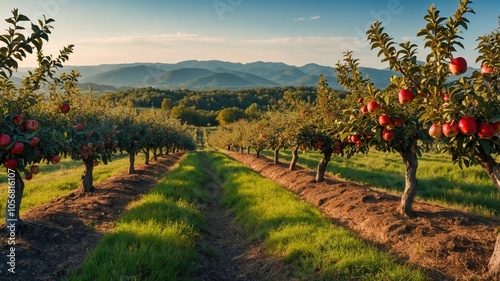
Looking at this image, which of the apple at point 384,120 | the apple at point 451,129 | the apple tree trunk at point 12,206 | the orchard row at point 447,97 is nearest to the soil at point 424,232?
the orchard row at point 447,97

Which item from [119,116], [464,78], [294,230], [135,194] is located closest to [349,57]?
[294,230]

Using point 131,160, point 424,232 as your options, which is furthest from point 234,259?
point 131,160

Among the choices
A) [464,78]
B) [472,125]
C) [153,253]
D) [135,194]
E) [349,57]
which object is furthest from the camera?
[135,194]

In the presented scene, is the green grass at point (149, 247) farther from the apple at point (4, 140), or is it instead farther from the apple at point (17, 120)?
the apple at point (17, 120)

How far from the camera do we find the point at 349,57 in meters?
9.96

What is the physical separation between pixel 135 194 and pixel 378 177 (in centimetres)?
1313

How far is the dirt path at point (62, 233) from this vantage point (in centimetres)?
646

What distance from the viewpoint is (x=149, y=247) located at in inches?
261

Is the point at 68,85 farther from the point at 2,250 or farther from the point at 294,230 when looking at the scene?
the point at 294,230

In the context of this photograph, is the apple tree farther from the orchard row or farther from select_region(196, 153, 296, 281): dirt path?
the orchard row

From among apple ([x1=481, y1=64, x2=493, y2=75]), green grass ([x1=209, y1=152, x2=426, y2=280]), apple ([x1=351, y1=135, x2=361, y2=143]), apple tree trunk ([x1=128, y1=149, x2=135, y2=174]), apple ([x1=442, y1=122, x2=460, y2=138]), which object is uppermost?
apple ([x1=481, y1=64, x2=493, y2=75])

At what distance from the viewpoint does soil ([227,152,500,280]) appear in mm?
6422

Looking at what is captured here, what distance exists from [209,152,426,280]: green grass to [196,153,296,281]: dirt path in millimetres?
294

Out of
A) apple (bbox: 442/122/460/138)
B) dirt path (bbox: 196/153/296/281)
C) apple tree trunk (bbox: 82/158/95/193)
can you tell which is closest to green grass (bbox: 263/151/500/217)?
dirt path (bbox: 196/153/296/281)
